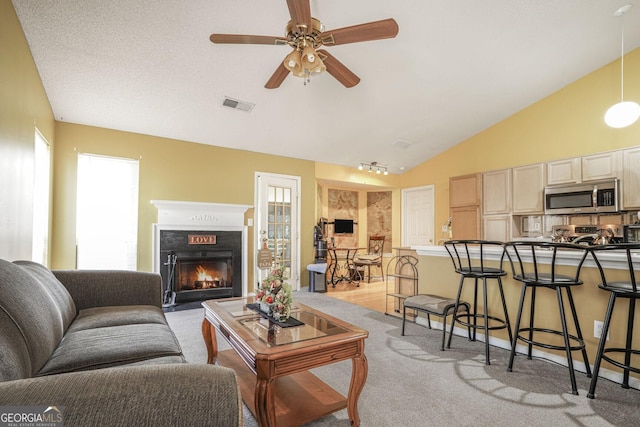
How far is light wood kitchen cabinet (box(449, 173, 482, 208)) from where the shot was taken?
573cm

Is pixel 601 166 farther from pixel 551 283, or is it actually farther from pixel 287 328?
pixel 287 328

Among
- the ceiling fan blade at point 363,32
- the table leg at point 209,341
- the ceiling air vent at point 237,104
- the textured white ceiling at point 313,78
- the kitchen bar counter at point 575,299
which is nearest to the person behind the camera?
the ceiling fan blade at point 363,32

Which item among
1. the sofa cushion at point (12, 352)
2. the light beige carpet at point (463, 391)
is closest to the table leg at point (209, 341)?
the light beige carpet at point (463, 391)

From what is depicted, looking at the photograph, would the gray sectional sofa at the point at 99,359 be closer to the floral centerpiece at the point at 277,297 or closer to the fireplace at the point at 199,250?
the floral centerpiece at the point at 277,297

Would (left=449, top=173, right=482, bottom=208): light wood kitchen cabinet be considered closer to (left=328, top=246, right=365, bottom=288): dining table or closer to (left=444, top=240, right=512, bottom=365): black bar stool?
(left=328, top=246, right=365, bottom=288): dining table

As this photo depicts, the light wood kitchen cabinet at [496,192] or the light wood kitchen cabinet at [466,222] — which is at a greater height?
the light wood kitchen cabinet at [496,192]

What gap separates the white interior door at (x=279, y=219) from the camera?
5.76 meters

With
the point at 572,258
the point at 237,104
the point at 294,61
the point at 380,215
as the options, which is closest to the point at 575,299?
the point at 572,258

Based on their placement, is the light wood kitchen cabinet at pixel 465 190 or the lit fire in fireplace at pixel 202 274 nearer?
the lit fire in fireplace at pixel 202 274

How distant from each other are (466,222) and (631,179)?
7.60ft

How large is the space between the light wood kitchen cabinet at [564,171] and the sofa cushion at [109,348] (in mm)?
5397

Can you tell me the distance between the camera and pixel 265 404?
1545mm

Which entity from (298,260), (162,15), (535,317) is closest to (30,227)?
(162,15)

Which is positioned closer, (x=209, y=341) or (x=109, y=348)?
(x=109, y=348)
